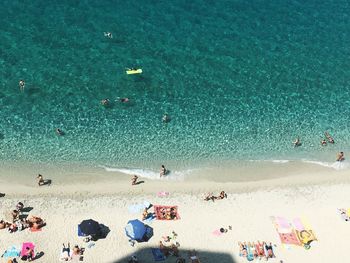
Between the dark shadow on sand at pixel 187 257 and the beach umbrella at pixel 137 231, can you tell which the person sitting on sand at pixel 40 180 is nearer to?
the beach umbrella at pixel 137 231

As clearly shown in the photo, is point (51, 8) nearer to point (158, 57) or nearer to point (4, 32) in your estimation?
point (4, 32)

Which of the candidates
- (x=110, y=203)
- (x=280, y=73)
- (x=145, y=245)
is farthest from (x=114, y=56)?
(x=145, y=245)

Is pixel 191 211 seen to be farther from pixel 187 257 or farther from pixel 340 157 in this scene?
pixel 340 157

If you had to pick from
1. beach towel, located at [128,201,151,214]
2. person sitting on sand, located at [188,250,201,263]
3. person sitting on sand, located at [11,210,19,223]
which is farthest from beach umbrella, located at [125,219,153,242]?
person sitting on sand, located at [11,210,19,223]

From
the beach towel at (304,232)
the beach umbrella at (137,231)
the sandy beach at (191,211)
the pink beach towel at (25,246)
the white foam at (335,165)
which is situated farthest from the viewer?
the white foam at (335,165)

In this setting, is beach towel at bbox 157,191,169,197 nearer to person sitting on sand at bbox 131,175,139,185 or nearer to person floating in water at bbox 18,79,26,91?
person sitting on sand at bbox 131,175,139,185

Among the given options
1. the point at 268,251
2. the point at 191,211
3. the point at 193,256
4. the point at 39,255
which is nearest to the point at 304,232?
the point at 268,251

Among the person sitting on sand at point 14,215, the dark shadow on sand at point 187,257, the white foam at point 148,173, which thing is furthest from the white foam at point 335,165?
the person sitting on sand at point 14,215

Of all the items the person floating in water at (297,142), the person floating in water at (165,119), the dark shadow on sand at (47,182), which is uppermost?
the person floating in water at (165,119)
